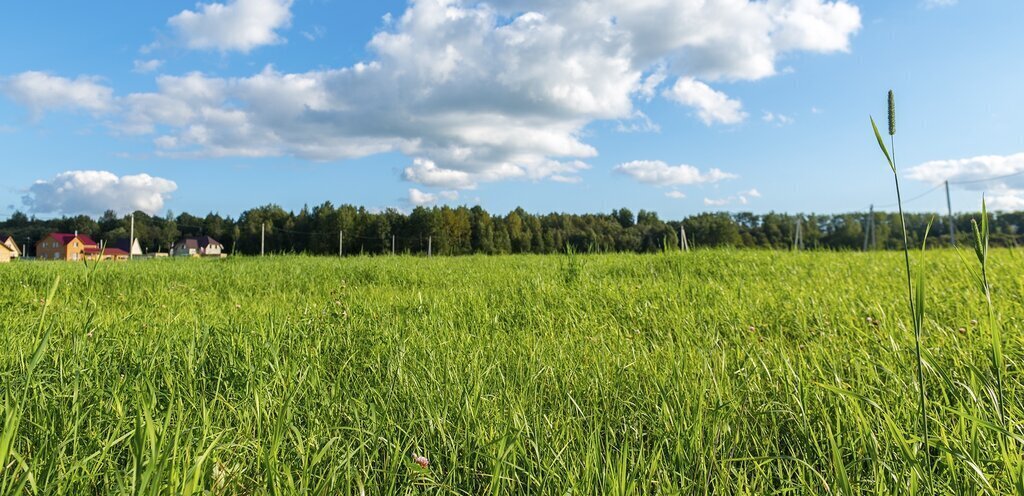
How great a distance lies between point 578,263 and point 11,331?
4.88m

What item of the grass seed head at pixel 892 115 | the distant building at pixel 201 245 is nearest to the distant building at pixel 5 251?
the distant building at pixel 201 245

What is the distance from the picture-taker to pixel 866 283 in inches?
199

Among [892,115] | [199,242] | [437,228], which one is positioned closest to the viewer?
[892,115]

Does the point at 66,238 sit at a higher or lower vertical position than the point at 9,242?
higher

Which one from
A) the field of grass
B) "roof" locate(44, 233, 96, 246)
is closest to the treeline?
"roof" locate(44, 233, 96, 246)

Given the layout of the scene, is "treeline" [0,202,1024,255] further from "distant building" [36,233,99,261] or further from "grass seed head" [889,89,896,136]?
"grass seed head" [889,89,896,136]

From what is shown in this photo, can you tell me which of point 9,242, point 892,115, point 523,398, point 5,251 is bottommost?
point 523,398

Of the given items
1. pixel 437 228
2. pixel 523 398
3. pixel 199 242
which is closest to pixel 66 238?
pixel 199 242

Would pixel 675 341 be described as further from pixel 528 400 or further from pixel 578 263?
pixel 578 263

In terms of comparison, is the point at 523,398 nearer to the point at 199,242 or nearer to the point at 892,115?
the point at 892,115

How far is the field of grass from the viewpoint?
4.74 ft

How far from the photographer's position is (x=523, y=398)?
2.05 metres

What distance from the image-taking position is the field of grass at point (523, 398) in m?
1.44

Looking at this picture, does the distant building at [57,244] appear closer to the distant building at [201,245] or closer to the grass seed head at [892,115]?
the distant building at [201,245]
